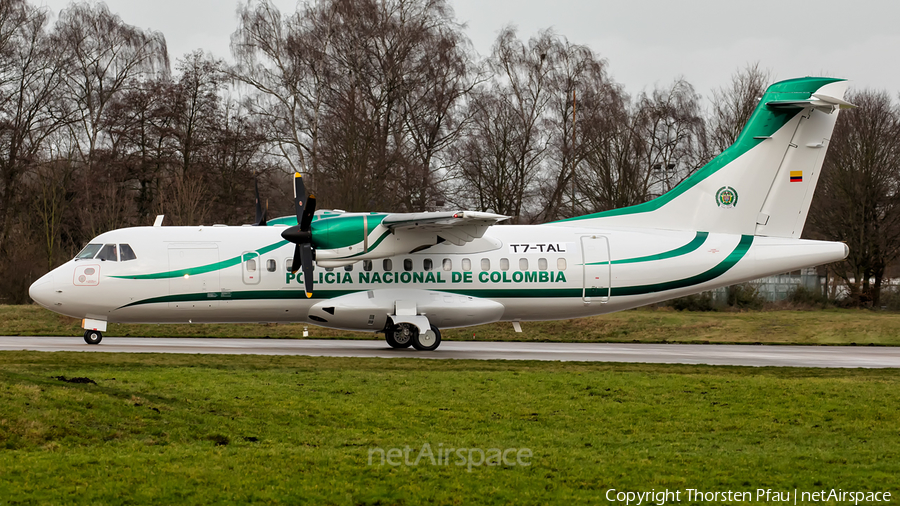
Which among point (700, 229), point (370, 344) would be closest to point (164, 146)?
point (370, 344)

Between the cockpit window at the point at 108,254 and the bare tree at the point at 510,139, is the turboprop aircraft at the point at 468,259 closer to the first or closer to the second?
the cockpit window at the point at 108,254

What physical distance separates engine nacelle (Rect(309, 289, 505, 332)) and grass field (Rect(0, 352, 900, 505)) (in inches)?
187

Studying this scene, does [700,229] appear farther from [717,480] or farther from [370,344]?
[717,480]

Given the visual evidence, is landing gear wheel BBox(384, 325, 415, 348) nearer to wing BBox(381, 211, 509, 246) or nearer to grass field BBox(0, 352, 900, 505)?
wing BBox(381, 211, 509, 246)

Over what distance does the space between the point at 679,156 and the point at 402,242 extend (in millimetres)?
27752

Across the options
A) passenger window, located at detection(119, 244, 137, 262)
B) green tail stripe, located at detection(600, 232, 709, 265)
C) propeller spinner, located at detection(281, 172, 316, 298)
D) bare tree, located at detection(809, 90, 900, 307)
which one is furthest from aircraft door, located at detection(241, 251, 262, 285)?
bare tree, located at detection(809, 90, 900, 307)

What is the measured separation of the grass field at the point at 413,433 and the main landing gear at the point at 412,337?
5126 mm

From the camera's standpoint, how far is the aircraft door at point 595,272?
2298cm

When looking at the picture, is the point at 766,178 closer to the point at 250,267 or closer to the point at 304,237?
the point at 304,237

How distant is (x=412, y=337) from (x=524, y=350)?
12.4ft

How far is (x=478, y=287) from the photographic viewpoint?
22.8 m

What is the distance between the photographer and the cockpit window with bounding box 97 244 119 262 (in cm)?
2202

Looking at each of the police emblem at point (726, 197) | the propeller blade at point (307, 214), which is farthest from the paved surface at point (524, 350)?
the police emblem at point (726, 197)

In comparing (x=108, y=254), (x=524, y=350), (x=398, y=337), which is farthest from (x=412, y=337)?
(x=108, y=254)
